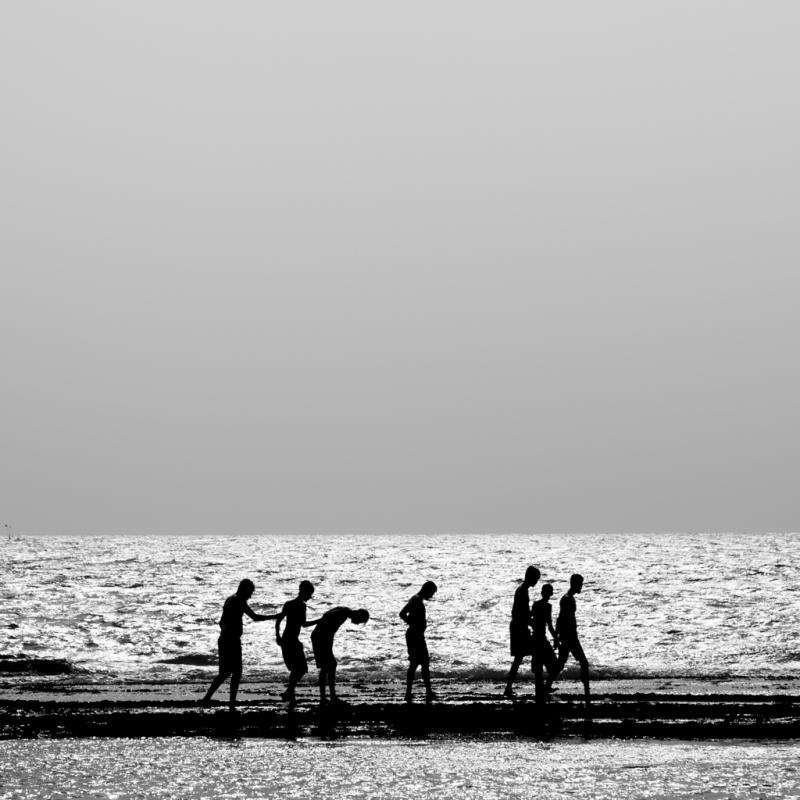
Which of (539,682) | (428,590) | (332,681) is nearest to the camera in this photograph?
(332,681)

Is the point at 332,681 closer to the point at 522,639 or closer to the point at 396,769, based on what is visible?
the point at 522,639

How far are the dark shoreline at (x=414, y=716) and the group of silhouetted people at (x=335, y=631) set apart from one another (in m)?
0.53

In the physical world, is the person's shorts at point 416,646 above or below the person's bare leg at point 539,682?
above

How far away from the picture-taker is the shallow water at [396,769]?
1318cm

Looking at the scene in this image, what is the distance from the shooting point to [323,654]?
67.7 feet

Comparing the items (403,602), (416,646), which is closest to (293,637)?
(416,646)

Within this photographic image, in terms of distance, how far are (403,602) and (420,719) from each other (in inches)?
2159

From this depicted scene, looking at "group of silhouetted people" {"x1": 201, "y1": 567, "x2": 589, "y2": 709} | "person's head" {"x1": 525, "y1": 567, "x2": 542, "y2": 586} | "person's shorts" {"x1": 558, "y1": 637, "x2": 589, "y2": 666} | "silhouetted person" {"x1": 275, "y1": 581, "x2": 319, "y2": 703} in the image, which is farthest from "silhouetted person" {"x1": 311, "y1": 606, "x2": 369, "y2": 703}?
"person's shorts" {"x1": 558, "y1": 637, "x2": 589, "y2": 666}

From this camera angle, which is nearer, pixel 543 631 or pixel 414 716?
pixel 414 716

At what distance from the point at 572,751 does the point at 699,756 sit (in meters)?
1.38

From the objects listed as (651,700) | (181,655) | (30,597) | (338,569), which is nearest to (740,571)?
(338,569)

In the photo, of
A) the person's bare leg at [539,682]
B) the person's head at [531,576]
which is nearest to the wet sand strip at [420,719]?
the person's bare leg at [539,682]

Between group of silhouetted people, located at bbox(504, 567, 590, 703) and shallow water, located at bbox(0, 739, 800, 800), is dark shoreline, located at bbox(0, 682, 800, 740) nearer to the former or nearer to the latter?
group of silhouetted people, located at bbox(504, 567, 590, 703)

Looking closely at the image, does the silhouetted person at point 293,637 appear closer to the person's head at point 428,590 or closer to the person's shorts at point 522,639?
the person's head at point 428,590
